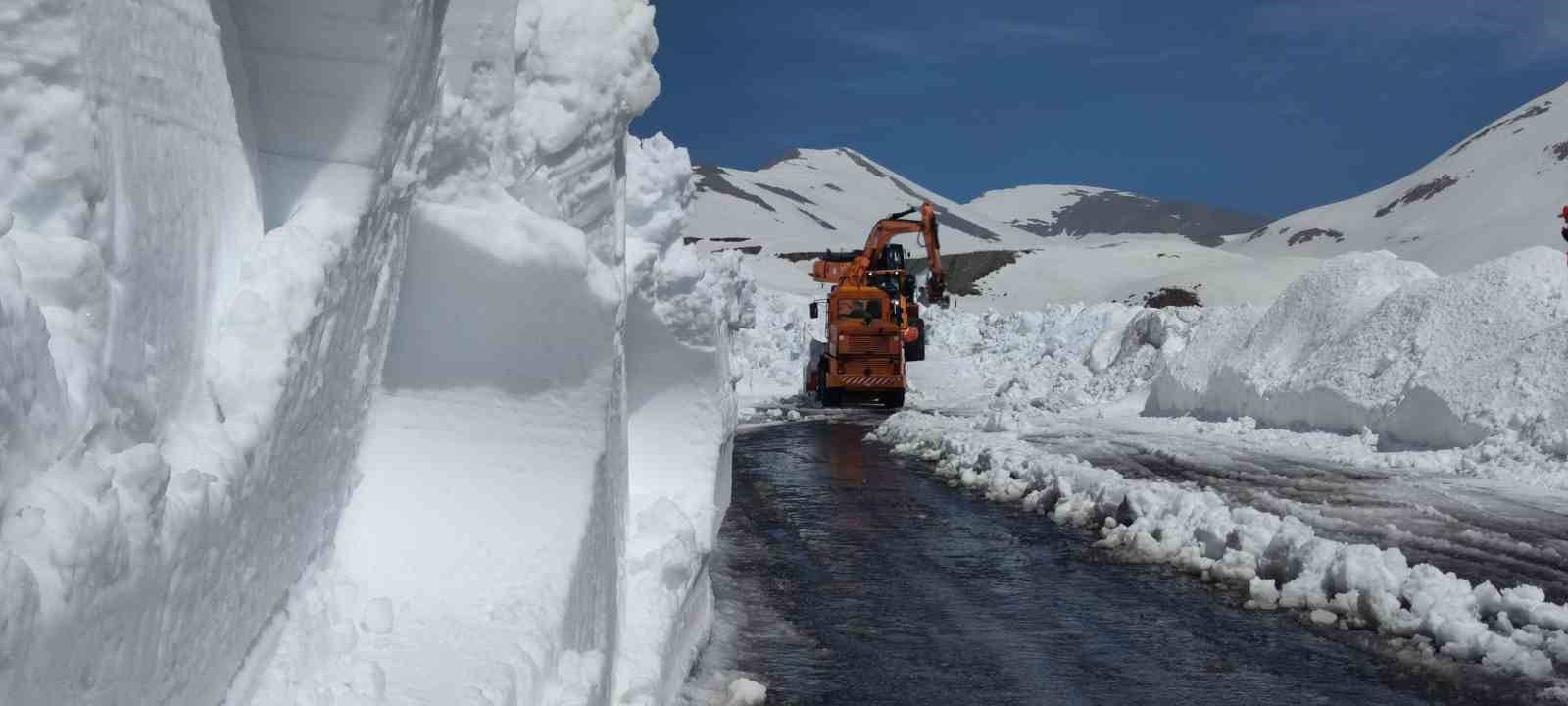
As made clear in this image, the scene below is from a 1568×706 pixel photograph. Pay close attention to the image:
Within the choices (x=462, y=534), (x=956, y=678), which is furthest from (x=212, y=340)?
(x=956, y=678)

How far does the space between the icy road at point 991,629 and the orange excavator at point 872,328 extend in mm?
11650

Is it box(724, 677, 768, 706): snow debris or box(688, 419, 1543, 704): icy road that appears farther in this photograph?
box(688, 419, 1543, 704): icy road

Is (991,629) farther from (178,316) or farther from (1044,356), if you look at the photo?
(1044,356)

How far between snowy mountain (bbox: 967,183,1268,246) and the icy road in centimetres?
12419

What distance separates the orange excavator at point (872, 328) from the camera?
77.0 feet

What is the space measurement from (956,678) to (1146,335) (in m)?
18.1

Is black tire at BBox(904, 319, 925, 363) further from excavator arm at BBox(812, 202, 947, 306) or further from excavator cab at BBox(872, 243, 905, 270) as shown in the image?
excavator cab at BBox(872, 243, 905, 270)

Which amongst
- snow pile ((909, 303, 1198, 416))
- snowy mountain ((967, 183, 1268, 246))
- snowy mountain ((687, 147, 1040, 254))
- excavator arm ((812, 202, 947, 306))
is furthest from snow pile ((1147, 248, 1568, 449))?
snowy mountain ((967, 183, 1268, 246))

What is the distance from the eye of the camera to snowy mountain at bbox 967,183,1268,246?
139 meters

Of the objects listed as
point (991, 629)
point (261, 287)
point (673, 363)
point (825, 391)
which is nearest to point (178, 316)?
point (261, 287)

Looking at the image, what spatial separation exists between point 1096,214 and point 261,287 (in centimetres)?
14634

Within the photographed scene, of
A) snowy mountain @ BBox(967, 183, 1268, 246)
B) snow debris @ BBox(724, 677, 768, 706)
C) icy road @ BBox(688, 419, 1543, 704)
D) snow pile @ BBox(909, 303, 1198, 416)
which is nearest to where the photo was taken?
snow debris @ BBox(724, 677, 768, 706)

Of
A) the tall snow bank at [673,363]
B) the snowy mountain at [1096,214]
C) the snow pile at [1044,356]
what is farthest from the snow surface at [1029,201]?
the tall snow bank at [673,363]

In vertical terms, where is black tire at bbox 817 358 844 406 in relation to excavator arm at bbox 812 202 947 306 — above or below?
below
